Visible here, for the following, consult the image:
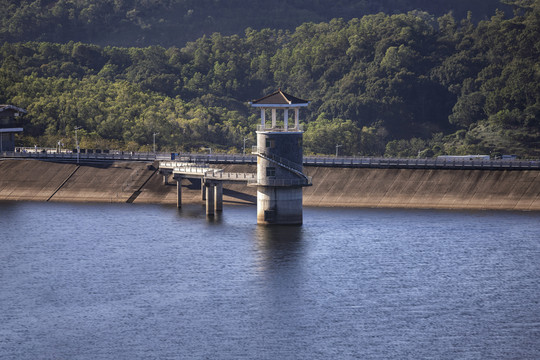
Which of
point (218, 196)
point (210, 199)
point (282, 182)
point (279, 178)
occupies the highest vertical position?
point (279, 178)

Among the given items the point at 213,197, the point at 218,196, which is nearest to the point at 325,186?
the point at 218,196

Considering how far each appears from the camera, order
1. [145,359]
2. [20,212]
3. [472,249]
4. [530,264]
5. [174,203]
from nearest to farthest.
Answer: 1. [145,359]
2. [530,264]
3. [472,249]
4. [20,212]
5. [174,203]

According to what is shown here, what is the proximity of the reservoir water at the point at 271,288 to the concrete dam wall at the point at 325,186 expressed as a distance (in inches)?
473

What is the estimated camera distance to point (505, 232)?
127000 mm

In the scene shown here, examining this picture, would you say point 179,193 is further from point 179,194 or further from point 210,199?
point 210,199

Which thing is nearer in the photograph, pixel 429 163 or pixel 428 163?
pixel 429 163

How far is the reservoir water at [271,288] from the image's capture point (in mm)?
80375

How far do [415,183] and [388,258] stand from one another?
48272mm

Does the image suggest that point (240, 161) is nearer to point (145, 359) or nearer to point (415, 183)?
point (415, 183)

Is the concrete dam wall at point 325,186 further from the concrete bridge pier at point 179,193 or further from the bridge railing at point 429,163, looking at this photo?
the concrete bridge pier at point 179,193

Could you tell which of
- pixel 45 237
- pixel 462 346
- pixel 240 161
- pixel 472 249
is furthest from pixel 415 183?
pixel 462 346

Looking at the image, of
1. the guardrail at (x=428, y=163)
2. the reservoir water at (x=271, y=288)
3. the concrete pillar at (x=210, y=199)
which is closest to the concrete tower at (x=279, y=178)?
the reservoir water at (x=271, y=288)

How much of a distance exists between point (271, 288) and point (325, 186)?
6455 cm

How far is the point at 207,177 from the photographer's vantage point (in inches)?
5684
